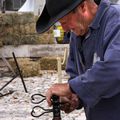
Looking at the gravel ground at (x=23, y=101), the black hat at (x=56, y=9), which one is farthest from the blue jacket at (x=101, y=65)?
the gravel ground at (x=23, y=101)

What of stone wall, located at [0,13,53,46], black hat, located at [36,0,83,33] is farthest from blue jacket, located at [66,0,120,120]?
stone wall, located at [0,13,53,46]

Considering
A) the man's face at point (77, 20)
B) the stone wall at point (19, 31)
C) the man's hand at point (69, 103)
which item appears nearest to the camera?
the man's face at point (77, 20)

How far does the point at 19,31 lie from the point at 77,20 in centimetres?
1186

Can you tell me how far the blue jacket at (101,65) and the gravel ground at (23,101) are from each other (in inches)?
159

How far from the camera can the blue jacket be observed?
195 cm

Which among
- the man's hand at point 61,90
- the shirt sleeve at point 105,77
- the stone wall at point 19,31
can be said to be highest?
the shirt sleeve at point 105,77

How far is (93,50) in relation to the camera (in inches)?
85.7

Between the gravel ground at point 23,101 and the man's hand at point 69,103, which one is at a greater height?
the man's hand at point 69,103

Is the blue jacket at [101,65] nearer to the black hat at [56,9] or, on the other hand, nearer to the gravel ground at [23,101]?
the black hat at [56,9]

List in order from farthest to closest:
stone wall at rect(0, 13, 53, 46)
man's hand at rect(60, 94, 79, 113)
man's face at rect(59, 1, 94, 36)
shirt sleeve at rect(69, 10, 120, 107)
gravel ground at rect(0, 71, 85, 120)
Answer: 1. stone wall at rect(0, 13, 53, 46)
2. gravel ground at rect(0, 71, 85, 120)
3. man's hand at rect(60, 94, 79, 113)
4. man's face at rect(59, 1, 94, 36)
5. shirt sleeve at rect(69, 10, 120, 107)

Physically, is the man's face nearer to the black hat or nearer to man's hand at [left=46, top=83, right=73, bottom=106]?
the black hat

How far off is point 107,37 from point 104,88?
254 mm

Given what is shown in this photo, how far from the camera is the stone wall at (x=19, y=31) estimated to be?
13.6 meters

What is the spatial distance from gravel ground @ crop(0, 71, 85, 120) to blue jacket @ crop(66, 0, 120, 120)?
4.03 metres
